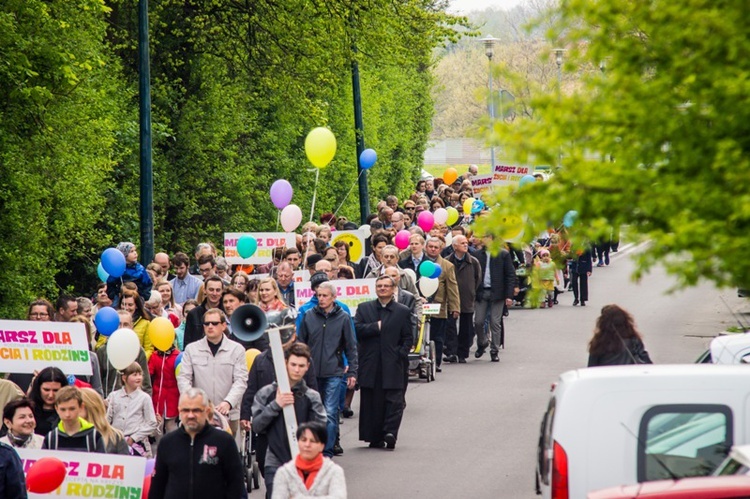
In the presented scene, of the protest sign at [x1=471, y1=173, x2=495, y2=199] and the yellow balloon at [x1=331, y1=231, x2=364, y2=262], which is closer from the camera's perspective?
the yellow balloon at [x1=331, y1=231, x2=364, y2=262]

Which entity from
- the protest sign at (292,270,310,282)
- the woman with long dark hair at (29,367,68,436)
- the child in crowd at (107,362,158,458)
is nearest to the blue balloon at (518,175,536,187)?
the protest sign at (292,270,310,282)

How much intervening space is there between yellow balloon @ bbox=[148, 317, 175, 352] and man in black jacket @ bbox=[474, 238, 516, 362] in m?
8.73

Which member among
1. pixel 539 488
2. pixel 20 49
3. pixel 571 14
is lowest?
pixel 539 488

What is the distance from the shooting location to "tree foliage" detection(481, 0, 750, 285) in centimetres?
731

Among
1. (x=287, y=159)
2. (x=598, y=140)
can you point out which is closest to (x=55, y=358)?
(x=598, y=140)

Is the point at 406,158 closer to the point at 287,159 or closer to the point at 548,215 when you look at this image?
the point at 287,159

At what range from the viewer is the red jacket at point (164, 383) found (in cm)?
1457

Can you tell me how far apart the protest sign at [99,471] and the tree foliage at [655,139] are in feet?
13.0

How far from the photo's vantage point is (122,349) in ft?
44.0

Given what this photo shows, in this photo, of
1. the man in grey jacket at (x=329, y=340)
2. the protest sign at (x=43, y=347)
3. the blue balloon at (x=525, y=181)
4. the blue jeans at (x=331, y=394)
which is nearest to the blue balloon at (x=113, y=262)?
the man in grey jacket at (x=329, y=340)

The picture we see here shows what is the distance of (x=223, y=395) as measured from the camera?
13570 millimetres

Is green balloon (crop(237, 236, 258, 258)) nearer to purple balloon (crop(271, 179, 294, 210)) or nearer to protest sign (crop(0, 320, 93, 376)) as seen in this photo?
purple balloon (crop(271, 179, 294, 210))

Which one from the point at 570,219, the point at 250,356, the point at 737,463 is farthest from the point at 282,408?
the point at 737,463

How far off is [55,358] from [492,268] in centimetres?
1028
